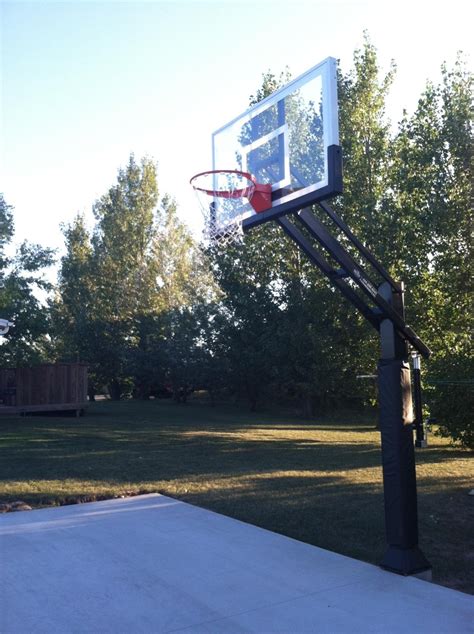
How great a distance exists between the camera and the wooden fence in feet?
82.1

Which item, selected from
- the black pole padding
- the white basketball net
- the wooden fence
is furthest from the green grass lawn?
the wooden fence

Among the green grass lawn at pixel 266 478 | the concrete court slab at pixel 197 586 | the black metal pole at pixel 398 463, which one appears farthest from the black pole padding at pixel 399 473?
the green grass lawn at pixel 266 478

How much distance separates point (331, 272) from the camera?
6496 mm

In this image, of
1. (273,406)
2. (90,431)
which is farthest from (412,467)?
(273,406)

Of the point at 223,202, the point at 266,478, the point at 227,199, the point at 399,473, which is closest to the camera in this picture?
the point at 399,473

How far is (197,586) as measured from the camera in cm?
541

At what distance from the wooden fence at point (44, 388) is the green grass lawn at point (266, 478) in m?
4.67

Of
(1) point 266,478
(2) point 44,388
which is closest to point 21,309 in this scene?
(2) point 44,388

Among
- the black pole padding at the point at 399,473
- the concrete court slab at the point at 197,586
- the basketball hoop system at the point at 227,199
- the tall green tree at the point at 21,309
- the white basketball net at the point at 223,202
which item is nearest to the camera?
the concrete court slab at the point at 197,586

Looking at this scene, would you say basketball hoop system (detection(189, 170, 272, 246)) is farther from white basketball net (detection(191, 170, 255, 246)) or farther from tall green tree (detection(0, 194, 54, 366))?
tall green tree (detection(0, 194, 54, 366))

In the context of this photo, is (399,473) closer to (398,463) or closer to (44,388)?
(398,463)

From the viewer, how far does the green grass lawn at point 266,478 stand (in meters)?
7.39

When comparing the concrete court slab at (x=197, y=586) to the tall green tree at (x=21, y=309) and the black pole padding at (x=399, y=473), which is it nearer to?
the black pole padding at (x=399, y=473)

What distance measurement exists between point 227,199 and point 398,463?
3947 millimetres
